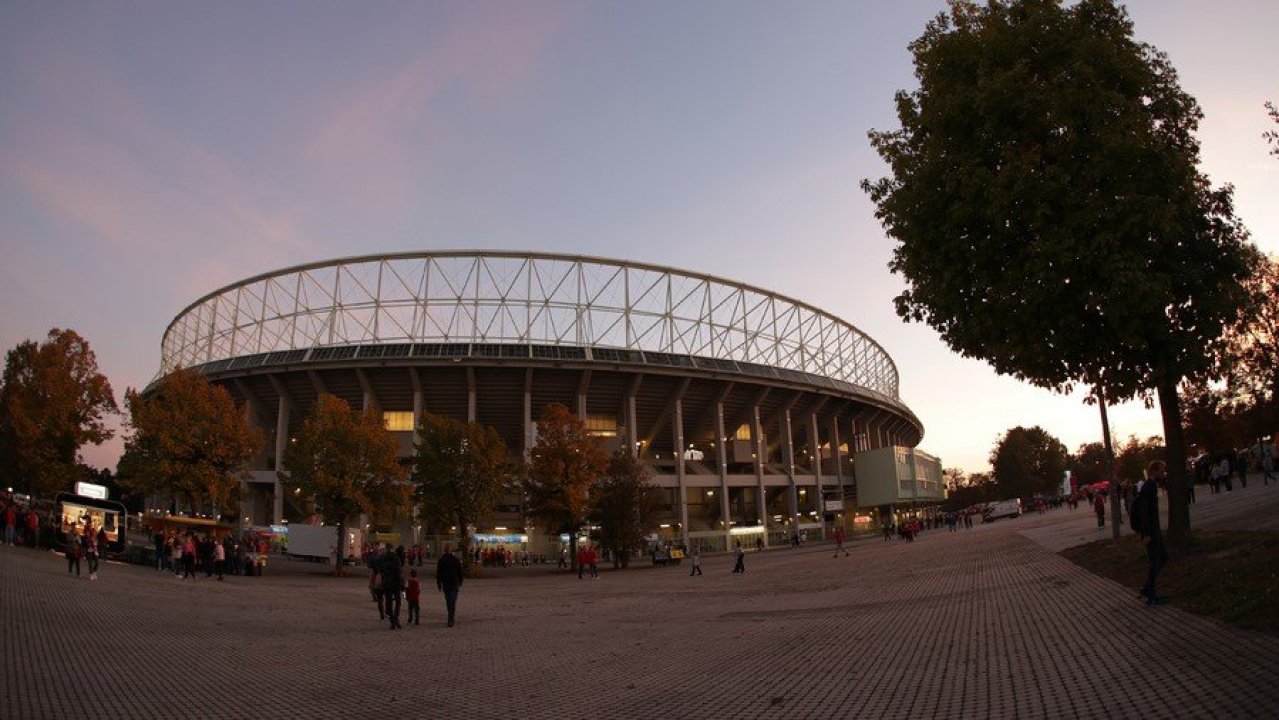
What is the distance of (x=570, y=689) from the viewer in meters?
8.32

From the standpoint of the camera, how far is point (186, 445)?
112 ft

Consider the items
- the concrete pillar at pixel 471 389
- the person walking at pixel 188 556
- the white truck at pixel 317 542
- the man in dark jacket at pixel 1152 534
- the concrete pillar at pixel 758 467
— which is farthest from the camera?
the concrete pillar at pixel 758 467

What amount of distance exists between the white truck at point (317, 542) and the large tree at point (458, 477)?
6.89 meters

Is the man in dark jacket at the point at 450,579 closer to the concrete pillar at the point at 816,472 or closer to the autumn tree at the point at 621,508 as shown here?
the autumn tree at the point at 621,508

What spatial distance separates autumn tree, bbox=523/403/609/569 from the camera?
39656mm

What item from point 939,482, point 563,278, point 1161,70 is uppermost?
point 563,278

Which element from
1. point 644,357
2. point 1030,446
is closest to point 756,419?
point 644,357

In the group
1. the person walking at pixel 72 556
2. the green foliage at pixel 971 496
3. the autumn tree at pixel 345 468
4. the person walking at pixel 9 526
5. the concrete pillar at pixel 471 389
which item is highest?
the concrete pillar at pixel 471 389

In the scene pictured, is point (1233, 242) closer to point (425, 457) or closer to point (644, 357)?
point (425, 457)

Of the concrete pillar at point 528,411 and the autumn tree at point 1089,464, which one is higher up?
the concrete pillar at point 528,411

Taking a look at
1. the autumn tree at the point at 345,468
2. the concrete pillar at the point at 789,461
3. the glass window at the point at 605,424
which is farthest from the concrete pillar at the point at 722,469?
the autumn tree at the point at 345,468

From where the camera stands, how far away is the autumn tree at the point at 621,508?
4047 cm

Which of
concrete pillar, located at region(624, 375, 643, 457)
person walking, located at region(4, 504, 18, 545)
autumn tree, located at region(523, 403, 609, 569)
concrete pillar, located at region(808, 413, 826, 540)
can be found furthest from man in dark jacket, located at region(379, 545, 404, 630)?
concrete pillar, located at region(808, 413, 826, 540)

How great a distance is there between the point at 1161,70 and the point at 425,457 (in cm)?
3394
